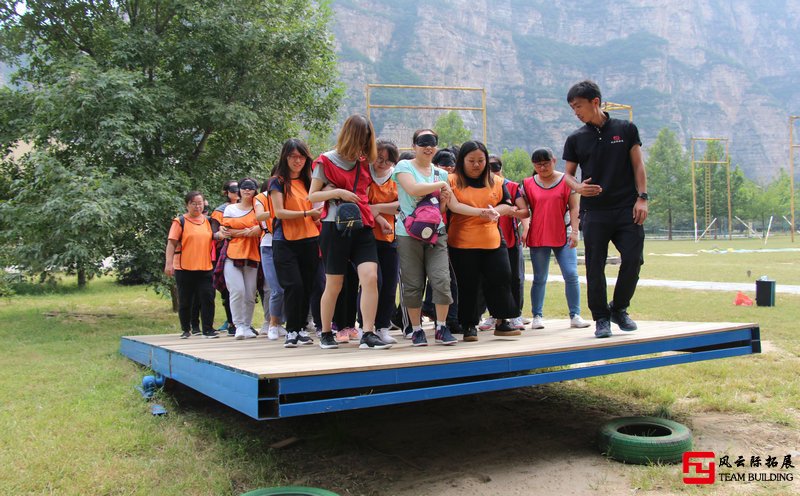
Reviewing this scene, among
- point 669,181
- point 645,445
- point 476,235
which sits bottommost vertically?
point 645,445

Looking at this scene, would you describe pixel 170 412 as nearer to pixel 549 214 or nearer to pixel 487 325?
pixel 487 325

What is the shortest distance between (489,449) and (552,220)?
2.42 meters

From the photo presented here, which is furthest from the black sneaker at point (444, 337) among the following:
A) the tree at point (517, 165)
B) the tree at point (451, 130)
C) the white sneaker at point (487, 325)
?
the tree at point (517, 165)

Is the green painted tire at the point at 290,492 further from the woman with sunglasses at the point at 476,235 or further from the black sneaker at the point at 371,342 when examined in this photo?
the woman with sunglasses at the point at 476,235

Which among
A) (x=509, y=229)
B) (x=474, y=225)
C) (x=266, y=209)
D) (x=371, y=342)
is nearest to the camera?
(x=371, y=342)

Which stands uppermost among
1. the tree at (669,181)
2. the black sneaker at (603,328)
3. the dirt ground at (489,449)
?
the tree at (669,181)

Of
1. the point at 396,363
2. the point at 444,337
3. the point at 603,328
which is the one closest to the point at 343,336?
the point at 444,337

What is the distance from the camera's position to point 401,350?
512cm

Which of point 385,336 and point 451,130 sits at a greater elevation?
point 451,130

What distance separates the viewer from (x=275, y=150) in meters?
14.5

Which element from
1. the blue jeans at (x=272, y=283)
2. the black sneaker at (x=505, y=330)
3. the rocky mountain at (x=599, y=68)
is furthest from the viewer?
the rocky mountain at (x=599, y=68)

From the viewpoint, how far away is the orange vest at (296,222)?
234 inches

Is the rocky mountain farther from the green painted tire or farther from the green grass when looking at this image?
the green painted tire

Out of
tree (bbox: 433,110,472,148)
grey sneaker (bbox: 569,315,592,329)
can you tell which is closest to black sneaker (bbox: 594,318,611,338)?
grey sneaker (bbox: 569,315,592,329)
